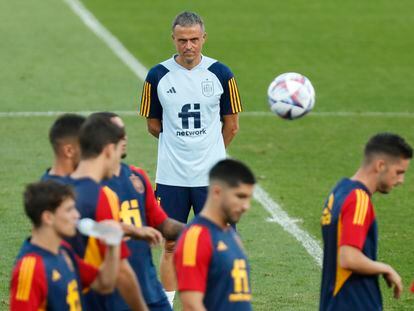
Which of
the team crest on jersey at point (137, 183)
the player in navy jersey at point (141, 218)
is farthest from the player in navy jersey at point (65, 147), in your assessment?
the team crest on jersey at point (137, 183)

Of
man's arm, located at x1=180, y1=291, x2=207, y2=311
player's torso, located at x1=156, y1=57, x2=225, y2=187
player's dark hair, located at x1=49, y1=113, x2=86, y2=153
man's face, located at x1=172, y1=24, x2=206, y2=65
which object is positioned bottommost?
man's arm, located at x1=180, y1=291, x2=207, y2=311

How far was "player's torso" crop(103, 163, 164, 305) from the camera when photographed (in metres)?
7.70

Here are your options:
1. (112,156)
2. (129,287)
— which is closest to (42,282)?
(129,287)

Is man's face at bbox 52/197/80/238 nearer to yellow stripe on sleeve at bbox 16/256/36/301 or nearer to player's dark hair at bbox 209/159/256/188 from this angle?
yellow stripe on sleeve at bbox 16/256/36/301

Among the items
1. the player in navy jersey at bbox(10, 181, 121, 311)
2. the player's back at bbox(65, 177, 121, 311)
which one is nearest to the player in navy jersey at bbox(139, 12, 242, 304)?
the player's back at bbox(65, 177, 121, 311)

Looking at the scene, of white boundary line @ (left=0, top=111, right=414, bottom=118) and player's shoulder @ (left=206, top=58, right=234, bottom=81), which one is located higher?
white boundary line @ (left=0, top=111, right=414, bottom=118)

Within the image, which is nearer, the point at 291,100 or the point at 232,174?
the point at 232,174

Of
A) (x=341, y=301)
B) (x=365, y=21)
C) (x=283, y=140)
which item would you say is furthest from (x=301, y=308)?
(x=365, y=21)

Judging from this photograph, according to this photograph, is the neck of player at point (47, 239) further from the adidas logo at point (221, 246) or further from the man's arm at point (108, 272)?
the adidas logo at point (221, 246)

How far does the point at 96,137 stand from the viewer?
7066 millimetres

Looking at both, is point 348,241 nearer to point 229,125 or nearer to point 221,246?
point 221,246

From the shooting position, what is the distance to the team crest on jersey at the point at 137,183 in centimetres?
781

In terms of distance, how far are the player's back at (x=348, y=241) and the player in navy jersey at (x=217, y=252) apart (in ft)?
3.04

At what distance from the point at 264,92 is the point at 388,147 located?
14.4 meters
